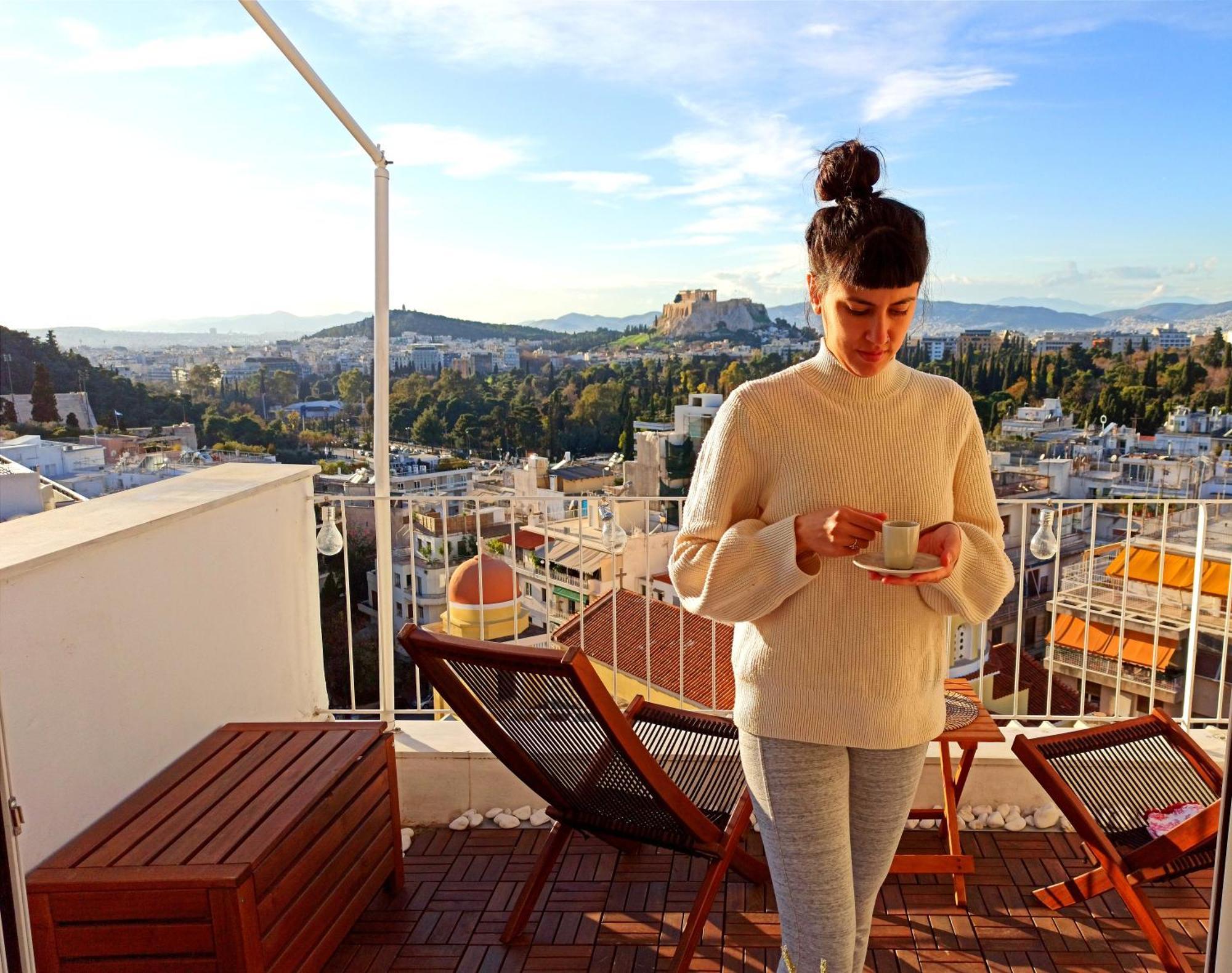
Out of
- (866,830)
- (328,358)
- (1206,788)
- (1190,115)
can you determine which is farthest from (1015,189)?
(866,830)

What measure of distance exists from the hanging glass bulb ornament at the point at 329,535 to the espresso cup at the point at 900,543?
2467mm

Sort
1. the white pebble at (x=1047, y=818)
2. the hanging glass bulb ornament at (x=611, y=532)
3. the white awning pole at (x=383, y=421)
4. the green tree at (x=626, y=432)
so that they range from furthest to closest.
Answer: the green tree at (x=626, y=432) < the hanging glass bulb ornament at (x=611, y=532) < the white awning pole at (x=383, y=421) < the white pebble at (x=1047, y=818)

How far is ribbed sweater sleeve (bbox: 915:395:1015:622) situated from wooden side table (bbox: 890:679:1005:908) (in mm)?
1085

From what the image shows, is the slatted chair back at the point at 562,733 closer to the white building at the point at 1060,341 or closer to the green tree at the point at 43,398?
the green tree at the point at 43,398

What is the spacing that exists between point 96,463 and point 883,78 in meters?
3.14

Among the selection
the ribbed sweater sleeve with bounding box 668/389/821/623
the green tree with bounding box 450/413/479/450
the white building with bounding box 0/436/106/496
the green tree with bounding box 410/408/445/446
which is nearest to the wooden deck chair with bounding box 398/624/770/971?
the ribbed sweater sleeve with bounding box 668/389/821/623

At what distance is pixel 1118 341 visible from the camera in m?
10.6

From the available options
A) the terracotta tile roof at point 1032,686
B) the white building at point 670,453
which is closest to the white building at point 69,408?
the white building at point 670,453

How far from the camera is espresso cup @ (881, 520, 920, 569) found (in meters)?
1.27

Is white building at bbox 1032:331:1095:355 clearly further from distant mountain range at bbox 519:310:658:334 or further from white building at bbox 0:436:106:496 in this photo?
white building at bbox 0:436:106:496

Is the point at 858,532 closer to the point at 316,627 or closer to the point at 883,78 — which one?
the point at 883,78

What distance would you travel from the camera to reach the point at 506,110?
15109 millimetres

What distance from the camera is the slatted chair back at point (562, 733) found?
202cm

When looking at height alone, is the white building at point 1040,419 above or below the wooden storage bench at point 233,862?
above
